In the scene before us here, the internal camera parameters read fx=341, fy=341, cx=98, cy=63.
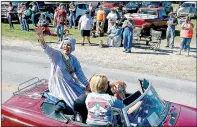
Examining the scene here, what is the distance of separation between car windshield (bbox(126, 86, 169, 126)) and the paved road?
3.67 m

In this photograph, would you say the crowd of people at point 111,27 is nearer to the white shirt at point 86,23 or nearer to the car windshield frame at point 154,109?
the white shirt at point 86,23

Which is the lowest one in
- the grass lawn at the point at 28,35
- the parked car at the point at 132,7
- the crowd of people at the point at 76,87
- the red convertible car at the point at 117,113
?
the grass lawn at the point at 28,35

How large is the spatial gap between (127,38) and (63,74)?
9.98 m

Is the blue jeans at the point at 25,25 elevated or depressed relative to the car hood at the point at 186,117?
elevated

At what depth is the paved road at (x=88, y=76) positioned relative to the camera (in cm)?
938

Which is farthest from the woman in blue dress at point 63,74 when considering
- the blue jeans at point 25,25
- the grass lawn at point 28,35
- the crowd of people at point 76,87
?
the blue jeans at point 25,25

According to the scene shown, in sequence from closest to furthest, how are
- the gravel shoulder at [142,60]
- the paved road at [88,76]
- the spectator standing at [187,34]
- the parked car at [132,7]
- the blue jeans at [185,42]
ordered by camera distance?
the paved road at [88,76], the gravel shoulder at [142,60], the spectator standing at [187,34], the blue jeans at [185,42], the parked car at [132,7]

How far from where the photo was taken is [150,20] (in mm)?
19750

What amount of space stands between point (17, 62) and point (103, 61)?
332cm

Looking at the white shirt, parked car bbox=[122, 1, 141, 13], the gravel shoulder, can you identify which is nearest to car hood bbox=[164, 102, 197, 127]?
the gravel shoulder

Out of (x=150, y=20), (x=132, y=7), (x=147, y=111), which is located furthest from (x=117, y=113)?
(x=132, y=7)

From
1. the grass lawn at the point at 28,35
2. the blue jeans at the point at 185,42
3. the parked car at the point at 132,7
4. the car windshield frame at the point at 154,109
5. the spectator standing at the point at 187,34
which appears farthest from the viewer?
the parked car at the point at 132,7

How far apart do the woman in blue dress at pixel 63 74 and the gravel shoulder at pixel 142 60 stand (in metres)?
6.24

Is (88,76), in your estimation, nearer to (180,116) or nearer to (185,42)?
(185,42)
